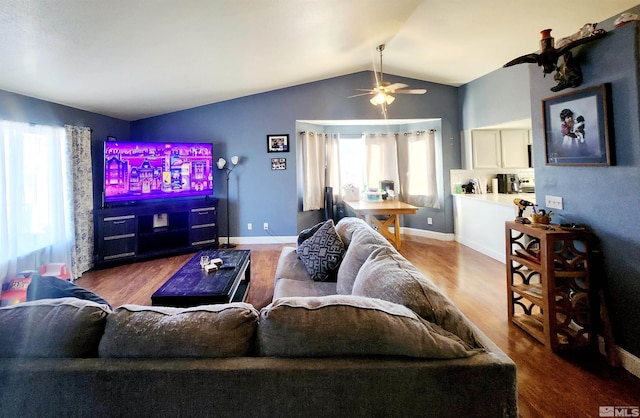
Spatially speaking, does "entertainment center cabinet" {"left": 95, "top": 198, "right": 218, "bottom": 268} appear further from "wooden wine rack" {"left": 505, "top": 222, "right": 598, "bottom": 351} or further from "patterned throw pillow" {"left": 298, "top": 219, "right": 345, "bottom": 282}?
"wooden wine rack" {"left": 505, "top": 222, "right": 598, "bottom": 351}

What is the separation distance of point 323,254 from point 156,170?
3.53 metres

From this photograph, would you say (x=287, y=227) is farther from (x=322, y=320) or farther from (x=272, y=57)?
(x=322, y=320)

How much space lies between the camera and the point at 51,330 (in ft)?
2.89

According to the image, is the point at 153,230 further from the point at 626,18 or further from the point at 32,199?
the point at 626,18

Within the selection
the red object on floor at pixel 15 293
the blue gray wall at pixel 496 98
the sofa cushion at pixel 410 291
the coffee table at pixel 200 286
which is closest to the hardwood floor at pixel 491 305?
the coffee table at pixel 200 286

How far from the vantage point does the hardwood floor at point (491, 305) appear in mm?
1579

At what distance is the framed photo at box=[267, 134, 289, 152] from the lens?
5160 mm

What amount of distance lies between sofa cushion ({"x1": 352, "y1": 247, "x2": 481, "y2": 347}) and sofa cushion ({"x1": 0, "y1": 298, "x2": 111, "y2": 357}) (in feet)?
3.40

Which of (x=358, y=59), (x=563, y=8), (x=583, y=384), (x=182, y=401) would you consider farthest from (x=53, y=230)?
(x=563, y=8)

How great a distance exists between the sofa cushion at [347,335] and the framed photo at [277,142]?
14.9 ft

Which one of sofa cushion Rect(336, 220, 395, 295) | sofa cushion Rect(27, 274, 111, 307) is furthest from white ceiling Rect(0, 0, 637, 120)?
sofa cushion Rect(336, 220, 395, 295)

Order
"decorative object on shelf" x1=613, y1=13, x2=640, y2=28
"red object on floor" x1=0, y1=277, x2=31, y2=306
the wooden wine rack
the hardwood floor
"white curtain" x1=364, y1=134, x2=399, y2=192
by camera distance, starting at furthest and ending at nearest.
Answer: "white curtain" x1=364, y1=134, x2=399, y2=192 < "red object on floor" x1=0, y1=277, x2=31, y2=306 < the wooden wine rack < "decorative object on shelf" x1=613, y1=13, x2=640, y2=28 < the hardwood floor

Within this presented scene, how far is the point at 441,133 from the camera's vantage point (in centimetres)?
519

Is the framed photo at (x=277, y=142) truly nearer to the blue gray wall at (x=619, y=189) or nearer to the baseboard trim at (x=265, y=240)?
the baseboard trim at (x=265, y=240)
